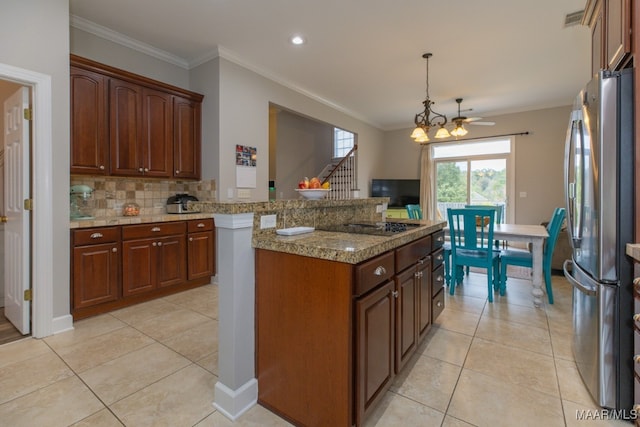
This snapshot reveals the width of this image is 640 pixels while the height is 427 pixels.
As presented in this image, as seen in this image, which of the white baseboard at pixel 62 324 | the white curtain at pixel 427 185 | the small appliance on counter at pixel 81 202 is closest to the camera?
the white baseboard at pixel 62 324

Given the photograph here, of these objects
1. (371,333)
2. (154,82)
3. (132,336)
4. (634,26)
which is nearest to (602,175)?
(634,26)

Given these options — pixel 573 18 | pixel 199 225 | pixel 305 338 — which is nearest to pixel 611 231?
pixel 305 338

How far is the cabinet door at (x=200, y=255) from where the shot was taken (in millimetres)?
3506

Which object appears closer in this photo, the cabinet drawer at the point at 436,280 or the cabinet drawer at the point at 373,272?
the cabinet drawer at the point at 373,272

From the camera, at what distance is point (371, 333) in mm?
1393

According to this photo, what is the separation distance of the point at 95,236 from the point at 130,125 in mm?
1274

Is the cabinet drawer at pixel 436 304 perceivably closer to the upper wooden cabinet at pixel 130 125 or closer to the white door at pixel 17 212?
the upper wooden cabinet at pixel 130 125

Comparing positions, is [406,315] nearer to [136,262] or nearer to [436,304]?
[436,304]

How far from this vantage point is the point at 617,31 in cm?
162

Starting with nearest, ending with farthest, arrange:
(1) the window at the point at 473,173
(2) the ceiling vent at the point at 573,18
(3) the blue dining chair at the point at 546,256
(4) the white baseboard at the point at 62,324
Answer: (4) the white baseboard at the point at 62,324, (2) the ceiling vent at the point at 573,18, (3) the blue dining chair at the point at 546,256, (1) the window at the point at 473,173

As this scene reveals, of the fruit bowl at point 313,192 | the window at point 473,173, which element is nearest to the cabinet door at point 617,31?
the fruit bowl at point 313,192

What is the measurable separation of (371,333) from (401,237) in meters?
0.57

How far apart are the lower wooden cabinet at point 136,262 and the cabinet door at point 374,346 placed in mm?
2643

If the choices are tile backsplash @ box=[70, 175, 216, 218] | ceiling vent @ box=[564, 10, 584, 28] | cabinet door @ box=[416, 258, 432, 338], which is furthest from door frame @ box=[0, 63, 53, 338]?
ceiling vent @ box=[564, 10, 584, 28]
